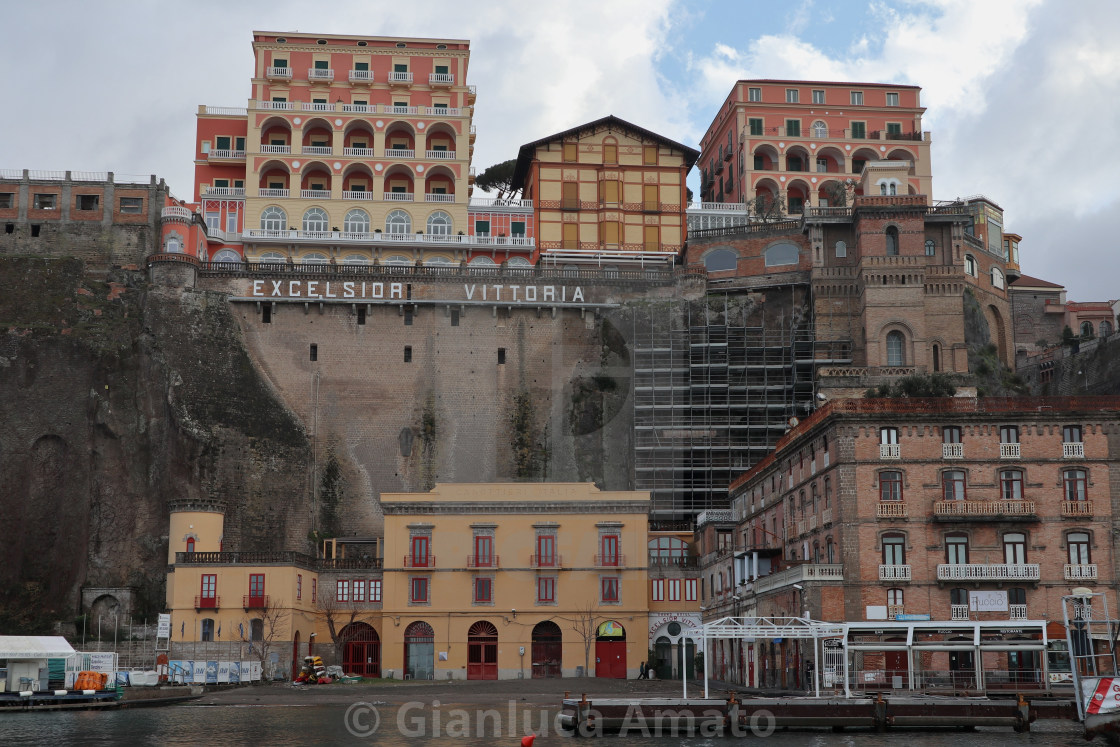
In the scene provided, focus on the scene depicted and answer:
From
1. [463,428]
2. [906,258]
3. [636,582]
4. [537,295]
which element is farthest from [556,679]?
[906,258]

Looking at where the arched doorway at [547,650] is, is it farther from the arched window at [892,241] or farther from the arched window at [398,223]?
the arched window at [398,223]

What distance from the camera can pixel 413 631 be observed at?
67312 mm

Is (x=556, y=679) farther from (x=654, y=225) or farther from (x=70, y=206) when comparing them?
(x=70, y=206)

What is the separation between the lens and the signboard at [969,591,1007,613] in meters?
50.0

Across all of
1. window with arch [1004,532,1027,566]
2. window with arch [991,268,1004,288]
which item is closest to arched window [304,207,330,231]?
window with arch [991,268,1004,288]

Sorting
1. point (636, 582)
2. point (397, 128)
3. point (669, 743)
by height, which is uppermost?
point (397, 128)

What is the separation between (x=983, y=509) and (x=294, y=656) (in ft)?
108

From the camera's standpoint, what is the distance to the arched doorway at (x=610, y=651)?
220 feet

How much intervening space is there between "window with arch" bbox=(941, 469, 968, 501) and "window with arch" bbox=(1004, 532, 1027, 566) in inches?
86.8

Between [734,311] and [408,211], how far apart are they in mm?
22727

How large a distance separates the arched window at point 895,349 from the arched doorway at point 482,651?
2788cm

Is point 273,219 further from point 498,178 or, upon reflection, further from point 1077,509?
point 1077,509

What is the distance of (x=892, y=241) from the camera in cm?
7938

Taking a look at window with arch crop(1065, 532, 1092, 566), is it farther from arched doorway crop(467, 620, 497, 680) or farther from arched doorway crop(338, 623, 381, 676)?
arched doorway crop(338, 623, 381, 676)
